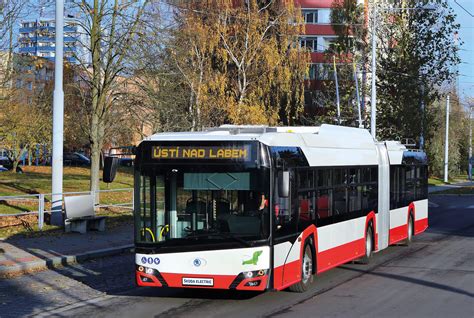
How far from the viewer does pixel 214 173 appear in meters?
9.88

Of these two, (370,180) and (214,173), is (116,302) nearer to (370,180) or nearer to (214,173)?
(214,173)

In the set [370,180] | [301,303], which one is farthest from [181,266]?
[370,180]

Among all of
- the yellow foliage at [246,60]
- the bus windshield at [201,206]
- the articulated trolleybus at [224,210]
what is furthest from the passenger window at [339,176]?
the yellow foliage at [246,60]

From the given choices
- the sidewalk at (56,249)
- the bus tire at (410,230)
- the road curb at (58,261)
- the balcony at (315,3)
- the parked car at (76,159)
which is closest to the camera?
the road curb at (58,261)

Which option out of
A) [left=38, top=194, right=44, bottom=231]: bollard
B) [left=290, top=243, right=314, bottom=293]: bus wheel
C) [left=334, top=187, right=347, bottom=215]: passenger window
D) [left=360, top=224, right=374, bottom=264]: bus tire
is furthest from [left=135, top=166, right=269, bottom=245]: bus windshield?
[left=38, top=194, right=44, bottom=231]: bollard

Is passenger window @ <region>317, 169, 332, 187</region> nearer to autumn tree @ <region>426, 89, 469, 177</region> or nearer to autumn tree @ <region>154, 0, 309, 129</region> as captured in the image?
autumn tree @ <region>154, 0, 309, 129</region>

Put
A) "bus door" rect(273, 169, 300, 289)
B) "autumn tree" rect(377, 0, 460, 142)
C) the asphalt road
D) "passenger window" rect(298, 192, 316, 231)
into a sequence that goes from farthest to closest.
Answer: "autumn tree" rect(377, 0, 460, 142)
"passenger window" rect(298, 192, 316, 231)
"bus door" rect(273, 169, 300, 289)
the asphalt road

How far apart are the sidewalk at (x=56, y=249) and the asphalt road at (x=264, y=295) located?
39cm

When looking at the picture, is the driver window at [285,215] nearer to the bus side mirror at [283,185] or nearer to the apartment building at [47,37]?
the bus side mirror at [283,185]

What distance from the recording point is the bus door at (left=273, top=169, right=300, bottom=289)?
9914mm

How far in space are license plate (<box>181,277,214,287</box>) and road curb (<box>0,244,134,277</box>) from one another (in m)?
4.68

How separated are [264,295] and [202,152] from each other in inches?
104

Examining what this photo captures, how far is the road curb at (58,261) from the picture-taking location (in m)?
13.1

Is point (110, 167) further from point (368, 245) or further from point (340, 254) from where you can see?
point (368, 245)
